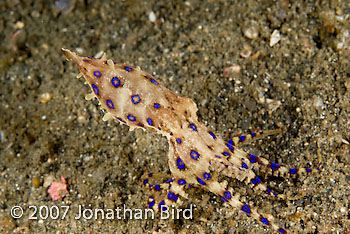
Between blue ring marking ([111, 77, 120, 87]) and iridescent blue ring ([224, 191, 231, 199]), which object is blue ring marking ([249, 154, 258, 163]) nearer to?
iridescent blue ring ([224, 191, 231, 199])

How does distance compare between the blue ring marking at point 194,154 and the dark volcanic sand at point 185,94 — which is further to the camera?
the dark volcanic sand at point 185,94

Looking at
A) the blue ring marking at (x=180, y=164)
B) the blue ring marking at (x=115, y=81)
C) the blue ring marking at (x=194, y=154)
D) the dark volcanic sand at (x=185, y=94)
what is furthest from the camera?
the dark volcanic sand at (x=185, y=94)

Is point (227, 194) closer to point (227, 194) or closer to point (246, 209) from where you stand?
point (227, 194)

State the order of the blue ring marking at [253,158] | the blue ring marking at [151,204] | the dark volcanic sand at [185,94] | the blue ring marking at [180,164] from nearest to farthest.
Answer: the blue ring marking at [180,164] → the blue ring marking at [253,158] → the dark volcanic sand at [185,94] → the blue ring marking at [151,204]

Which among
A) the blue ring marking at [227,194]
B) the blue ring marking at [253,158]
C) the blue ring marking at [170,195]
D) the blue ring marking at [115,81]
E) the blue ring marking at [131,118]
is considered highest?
the blue ring marking at [115,81]

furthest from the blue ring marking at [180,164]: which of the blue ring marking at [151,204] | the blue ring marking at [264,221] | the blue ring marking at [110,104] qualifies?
the blue ring marking at [264,221]

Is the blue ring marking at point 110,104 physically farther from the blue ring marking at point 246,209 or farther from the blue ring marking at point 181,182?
the blue ring marking at point 246,209

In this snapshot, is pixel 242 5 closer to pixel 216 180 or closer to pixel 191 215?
pixel 216 180

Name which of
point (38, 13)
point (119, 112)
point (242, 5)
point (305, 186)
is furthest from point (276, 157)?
point (38, 13)

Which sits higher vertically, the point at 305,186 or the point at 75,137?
the point at 75,137

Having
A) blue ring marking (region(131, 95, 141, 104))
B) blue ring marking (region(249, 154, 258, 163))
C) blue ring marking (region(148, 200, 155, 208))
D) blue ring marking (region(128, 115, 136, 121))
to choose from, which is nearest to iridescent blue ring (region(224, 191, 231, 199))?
blue ring marking (region(249, 154, 258, 163))

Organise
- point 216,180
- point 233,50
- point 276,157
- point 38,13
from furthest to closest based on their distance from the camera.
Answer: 1. point 38,13
2. point 233,50
3. point 276,157
4. point 216,180
